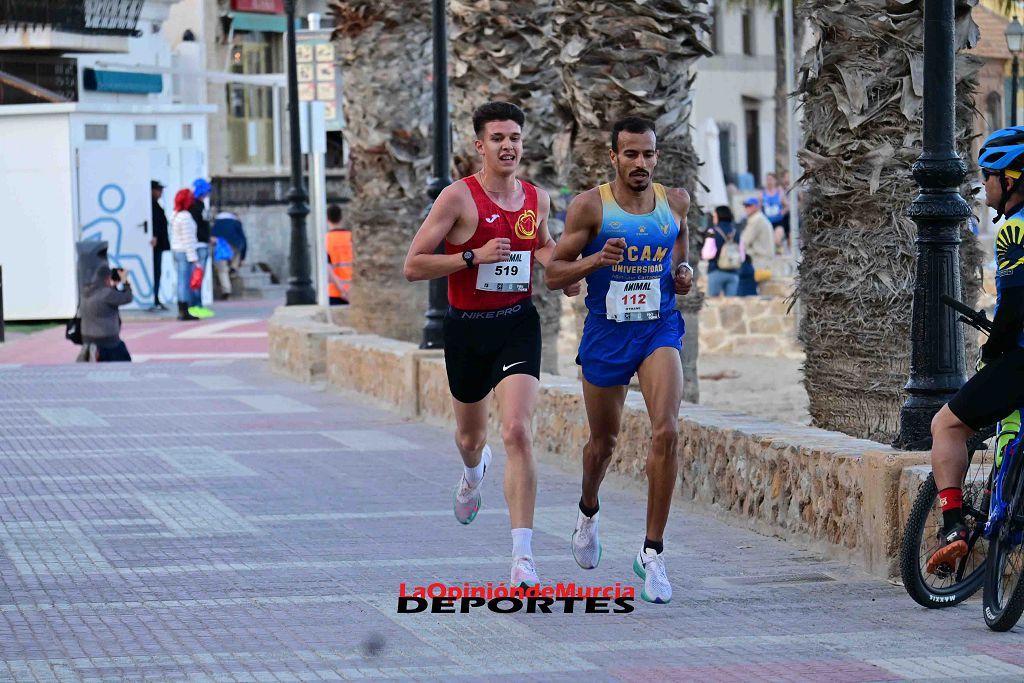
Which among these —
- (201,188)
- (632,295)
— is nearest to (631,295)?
(632,295)

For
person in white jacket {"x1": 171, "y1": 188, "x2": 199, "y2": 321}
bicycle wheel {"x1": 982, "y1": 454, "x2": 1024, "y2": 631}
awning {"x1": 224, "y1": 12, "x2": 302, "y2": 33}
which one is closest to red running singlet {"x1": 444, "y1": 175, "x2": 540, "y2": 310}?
bicycle wheel {"x1": 982, "y1": 454, "x2": 1024, "y2": 631}

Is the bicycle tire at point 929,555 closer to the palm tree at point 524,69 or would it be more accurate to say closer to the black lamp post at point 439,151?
the black lamp post at point 439,151

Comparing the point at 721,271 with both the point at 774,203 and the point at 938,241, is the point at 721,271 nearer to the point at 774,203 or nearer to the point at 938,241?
the point at 774,203

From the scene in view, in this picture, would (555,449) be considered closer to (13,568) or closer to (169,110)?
(13,568)

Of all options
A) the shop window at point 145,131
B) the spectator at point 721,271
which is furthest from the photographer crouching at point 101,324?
the shop window at point 145,131

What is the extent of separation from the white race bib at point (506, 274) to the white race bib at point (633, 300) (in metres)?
0.40

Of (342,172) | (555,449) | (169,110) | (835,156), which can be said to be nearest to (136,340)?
(169,110)

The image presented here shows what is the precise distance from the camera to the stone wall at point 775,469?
26.7 ft

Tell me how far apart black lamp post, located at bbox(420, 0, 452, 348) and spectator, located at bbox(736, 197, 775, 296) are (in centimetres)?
1038

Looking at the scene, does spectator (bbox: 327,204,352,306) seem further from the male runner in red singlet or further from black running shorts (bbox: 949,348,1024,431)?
black running shorts (bbox: 949,348,1024,431)

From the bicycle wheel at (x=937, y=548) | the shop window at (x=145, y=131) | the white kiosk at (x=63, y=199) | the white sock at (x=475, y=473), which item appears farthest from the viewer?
the shop window at (x=145, y=131)

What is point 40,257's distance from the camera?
94.7 ft

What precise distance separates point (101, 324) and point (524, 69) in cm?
659

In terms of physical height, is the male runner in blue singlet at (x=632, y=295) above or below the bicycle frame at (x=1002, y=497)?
above
